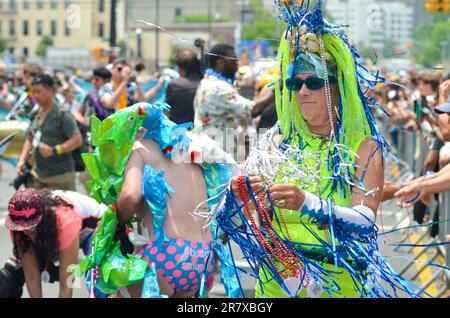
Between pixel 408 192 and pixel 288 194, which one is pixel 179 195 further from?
pixel 288 194

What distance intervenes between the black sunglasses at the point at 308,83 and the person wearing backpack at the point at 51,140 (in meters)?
5.24

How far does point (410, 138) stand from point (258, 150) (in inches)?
480

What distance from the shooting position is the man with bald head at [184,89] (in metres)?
8.94

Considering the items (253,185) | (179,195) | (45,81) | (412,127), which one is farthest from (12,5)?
(253,185)

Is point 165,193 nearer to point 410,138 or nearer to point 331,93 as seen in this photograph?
point 331,93

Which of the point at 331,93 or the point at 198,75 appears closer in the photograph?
the point at 331,93

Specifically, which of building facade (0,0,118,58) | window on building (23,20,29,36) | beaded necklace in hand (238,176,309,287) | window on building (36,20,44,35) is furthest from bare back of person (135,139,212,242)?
window on building (23,20,29,36)

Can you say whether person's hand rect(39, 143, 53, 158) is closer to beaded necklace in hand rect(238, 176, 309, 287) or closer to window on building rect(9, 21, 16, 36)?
beaded necklace in hand rect(238, 176, 309, 287)

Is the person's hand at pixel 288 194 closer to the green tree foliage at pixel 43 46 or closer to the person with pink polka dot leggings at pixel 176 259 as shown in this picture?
the person with pink polka dot leggings at pixel 176 259

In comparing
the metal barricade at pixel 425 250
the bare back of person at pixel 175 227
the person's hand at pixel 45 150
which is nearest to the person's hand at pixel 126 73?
the person's hand at pixel 45 150

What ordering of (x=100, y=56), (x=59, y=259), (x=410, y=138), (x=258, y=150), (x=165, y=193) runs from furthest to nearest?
(x=100, y=56)
(x=410, y=138)
(x=59, y=259)
(x=165, y=193)
(x=258, y=150)

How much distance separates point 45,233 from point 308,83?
2.55 metres

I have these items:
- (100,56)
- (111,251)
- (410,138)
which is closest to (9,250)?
(111,251)
